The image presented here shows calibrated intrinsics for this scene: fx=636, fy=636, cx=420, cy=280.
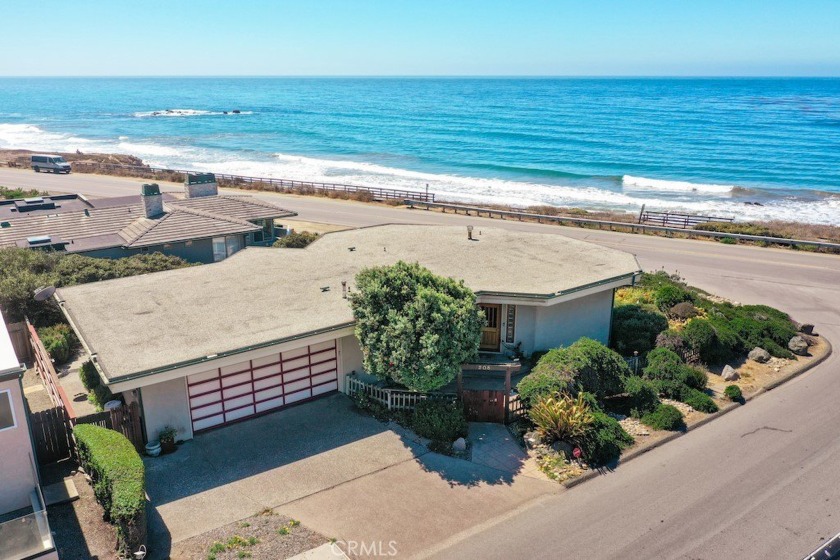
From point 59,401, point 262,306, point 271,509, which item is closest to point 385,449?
point 271,509

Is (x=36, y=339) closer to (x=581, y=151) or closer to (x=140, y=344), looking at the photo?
(x=140, y=344)

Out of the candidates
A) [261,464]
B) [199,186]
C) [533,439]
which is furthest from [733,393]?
[199,186]

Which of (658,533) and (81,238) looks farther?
(81,238)

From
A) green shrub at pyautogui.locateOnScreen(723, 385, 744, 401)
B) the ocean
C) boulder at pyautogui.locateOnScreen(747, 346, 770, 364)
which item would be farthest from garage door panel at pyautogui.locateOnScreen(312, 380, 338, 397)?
the ocean

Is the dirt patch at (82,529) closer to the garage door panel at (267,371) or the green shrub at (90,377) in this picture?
the green shrub at (90,377)

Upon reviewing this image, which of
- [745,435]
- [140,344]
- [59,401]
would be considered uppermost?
[140,344]

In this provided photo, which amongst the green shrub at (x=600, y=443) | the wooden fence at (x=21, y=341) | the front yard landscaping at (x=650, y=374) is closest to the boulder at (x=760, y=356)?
the front yard landscaping at (x=650, y=374)

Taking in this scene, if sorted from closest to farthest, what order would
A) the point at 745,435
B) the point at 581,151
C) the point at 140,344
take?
the point at 140,344, the point at 745,435, the point at 581,151
